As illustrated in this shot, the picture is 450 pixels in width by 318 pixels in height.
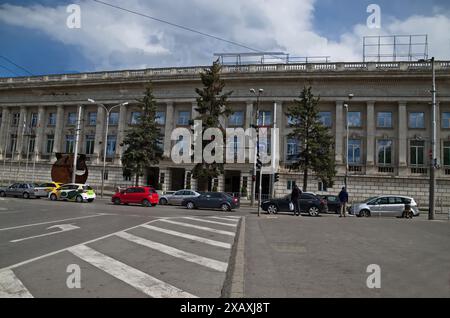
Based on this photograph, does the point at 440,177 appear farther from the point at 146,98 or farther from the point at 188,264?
the point at 188,264

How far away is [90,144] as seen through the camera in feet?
155

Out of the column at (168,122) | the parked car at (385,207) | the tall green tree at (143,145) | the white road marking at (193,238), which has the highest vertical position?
the column at (168,122)

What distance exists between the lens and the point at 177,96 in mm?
43688

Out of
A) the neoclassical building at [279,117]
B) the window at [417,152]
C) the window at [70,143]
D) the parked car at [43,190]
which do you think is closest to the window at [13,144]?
the neoclassical building at [279,117]

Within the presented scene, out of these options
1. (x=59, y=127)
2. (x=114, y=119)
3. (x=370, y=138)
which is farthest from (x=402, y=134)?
(x=59, y=127)

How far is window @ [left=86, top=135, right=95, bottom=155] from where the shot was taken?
155ft

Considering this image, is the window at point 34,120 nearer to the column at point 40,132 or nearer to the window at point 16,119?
the column at point 40,132

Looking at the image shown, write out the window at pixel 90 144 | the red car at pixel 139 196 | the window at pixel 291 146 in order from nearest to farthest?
the red car at pixel 139 196 → the window at pixel 291 146 → the window at pixel 90 144

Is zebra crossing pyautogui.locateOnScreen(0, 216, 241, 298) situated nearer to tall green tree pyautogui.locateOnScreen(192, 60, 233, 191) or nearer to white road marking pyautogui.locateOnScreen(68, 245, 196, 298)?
white road marking pyautogui.locateOnScreen(68, 245, 196, 298)

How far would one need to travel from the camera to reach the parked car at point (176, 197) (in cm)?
2917

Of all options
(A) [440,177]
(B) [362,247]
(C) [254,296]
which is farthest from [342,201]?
(A) [440,177]

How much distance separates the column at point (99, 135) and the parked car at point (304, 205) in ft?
103

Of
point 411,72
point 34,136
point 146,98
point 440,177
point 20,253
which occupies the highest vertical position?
point 411,72

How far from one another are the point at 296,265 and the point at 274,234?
15.6 ft
